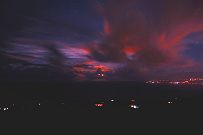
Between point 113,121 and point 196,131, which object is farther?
point 113,121

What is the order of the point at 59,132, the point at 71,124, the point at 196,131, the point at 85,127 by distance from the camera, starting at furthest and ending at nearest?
the point at 71,124 → the point at 85,127 → the point at 59,132 → the point at 196,131

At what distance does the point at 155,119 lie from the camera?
41.8 m

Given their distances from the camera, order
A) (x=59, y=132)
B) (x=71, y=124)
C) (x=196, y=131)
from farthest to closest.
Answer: (x=71, y=124)
(x=59, y=132)
(x=196, y=131)

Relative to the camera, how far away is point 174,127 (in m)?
35.0

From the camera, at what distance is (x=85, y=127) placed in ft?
120

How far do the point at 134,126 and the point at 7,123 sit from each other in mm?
22688

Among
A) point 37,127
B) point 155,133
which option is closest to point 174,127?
point 155,133

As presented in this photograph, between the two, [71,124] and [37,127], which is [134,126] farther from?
[37,127]

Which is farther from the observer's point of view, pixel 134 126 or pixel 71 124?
pixel 71 124

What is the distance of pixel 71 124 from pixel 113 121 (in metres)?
7.62

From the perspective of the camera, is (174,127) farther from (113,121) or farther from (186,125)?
(113,121)

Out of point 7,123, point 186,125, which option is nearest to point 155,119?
point 186,125

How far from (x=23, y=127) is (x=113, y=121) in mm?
15568

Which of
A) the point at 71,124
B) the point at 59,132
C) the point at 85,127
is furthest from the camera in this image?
the point at 71,124
